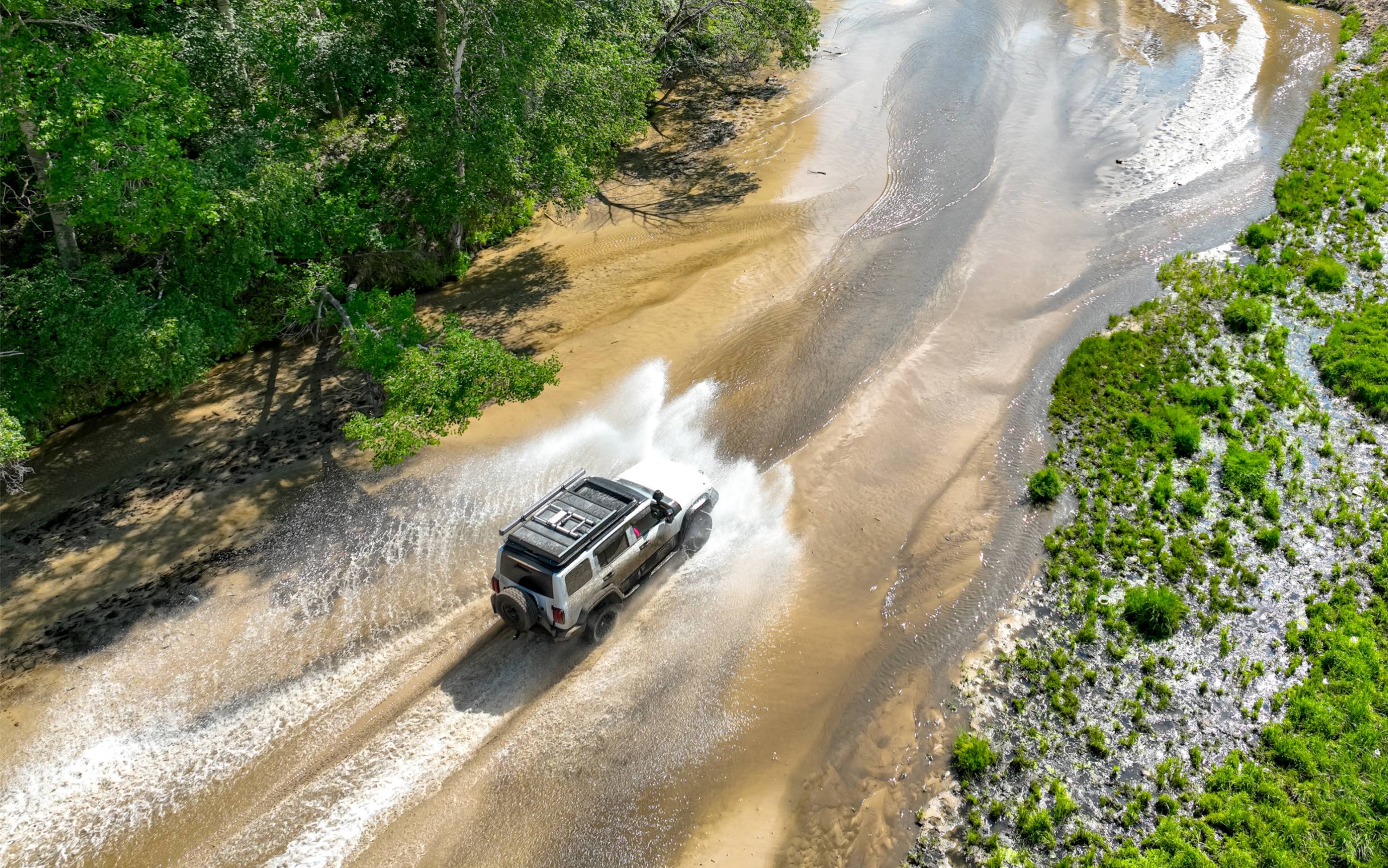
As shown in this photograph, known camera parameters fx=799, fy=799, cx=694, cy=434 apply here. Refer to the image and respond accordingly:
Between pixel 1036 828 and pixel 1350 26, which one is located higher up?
pixel 1350 26

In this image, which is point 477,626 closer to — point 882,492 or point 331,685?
point 331,685

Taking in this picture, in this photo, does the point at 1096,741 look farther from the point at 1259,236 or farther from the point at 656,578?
the point at 1259,236

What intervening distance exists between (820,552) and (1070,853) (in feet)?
21.5

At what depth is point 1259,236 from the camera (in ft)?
80.6

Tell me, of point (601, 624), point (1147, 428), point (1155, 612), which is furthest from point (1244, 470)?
point (601, 624)

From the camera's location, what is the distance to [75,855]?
11.6 metres

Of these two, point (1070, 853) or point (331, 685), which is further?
point (331, 685)

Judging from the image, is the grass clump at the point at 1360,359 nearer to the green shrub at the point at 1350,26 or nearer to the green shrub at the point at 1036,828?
the green shrub at the point at 1036,828

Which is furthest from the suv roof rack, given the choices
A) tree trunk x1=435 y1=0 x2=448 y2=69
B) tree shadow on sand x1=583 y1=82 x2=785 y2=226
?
tree shadow on sand x1=583 y1=82 x2=785 y2=226

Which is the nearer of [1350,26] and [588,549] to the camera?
[588,549]

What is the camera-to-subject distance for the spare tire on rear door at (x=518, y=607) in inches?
526

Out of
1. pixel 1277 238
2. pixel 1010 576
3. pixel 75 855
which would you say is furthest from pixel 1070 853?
pixel 1277 238

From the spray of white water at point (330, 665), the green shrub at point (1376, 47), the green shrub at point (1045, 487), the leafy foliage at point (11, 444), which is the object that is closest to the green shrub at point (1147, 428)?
the green shrub at point (1045, 487)

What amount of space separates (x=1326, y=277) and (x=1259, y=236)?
2595 mm
